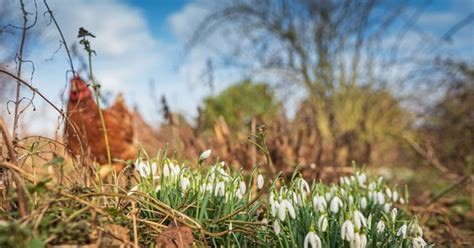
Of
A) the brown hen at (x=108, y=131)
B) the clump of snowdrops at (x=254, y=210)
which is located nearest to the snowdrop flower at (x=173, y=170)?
the clump of snowdrops at (x=254, y=210)

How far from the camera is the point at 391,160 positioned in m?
10.8

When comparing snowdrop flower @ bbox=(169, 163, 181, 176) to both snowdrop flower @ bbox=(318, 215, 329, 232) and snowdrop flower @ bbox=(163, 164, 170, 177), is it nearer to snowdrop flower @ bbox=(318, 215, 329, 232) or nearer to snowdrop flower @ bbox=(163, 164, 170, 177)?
snowdrop flower @ bbox=(163, 164, 170, 177)

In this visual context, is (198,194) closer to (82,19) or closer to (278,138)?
(82,19)

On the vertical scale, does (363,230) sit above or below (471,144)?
below

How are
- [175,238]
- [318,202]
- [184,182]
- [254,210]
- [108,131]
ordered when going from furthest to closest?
[108,131] → [254,210] → [184,182] → [318,202] → [175,238]

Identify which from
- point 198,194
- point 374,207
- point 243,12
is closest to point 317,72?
point 243,12

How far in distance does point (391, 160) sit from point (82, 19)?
31.7 feet

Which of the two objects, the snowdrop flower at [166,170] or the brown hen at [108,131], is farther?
the brown hen at [108,131]

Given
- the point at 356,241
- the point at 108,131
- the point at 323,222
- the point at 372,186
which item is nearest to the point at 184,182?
the point at 323,222

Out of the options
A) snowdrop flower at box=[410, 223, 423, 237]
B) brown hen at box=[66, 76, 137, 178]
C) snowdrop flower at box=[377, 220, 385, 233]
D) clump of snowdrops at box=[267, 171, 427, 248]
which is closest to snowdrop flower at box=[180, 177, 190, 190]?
clump of snowdrops at box=[267, 171, 427, 248]

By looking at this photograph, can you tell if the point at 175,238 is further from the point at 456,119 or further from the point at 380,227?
the point at 456,119

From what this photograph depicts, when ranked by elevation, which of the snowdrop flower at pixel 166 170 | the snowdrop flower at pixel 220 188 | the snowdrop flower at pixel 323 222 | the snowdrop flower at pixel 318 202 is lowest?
the snowdrop flower at pixel 323 222

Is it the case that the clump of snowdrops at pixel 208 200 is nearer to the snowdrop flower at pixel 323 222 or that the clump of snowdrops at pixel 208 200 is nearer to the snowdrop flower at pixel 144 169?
the snowdrop flower at pixel 144 169

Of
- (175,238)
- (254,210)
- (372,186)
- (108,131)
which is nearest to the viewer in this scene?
(175,238)
